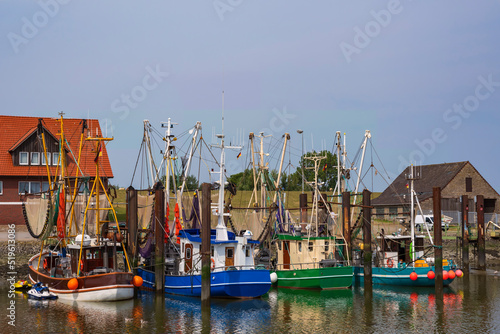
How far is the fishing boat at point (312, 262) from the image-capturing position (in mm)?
33281

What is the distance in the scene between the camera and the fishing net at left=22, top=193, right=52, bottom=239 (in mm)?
32969

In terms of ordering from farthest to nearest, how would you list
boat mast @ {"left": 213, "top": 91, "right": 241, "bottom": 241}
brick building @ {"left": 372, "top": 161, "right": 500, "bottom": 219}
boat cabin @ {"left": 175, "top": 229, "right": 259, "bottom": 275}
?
brick building @ {"left": 372, "top": 161, "right": 500, "bottom": 219} < boat mast @ {"left": 213, "top": 91, "right": 241, "bottom": 241} < boat cabin @ {"left": 175, "top": 229, "right": 259, "bottom": 275}

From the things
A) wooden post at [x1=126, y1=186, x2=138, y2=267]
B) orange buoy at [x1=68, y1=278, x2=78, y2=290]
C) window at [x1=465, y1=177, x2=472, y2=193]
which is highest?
window at [x1=465, y1=177, x2=472, y2=193]

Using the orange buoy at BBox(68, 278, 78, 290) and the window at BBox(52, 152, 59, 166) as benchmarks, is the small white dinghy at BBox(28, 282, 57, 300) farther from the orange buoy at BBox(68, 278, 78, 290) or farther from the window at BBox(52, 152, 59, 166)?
the window at BBox(52, 152, 59, 166)

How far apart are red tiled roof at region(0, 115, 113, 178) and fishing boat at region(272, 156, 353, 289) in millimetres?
17109

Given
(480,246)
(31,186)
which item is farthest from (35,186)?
(480,246)

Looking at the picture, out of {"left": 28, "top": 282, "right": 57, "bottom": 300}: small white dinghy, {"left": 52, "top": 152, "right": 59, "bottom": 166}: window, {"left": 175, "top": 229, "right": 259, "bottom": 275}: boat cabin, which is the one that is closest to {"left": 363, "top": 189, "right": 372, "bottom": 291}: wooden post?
{"left": 175, "top": 229, "right": 259, "bottom": 275}: boat cabin

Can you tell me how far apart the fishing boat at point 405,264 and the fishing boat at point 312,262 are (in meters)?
2.24

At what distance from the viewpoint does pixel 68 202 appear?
120 ft

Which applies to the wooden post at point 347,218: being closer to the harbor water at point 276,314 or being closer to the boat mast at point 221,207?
the harbor water at point 276,314

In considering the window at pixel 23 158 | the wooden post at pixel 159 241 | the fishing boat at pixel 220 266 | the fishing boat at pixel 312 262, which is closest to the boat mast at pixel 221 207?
the fishing boat at pixel 220 266

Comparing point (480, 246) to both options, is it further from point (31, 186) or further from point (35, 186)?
point (31, 186)

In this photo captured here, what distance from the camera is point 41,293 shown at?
29.5 m

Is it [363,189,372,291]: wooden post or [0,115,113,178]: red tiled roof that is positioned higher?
[0,115,113,178]: red tiled roof
